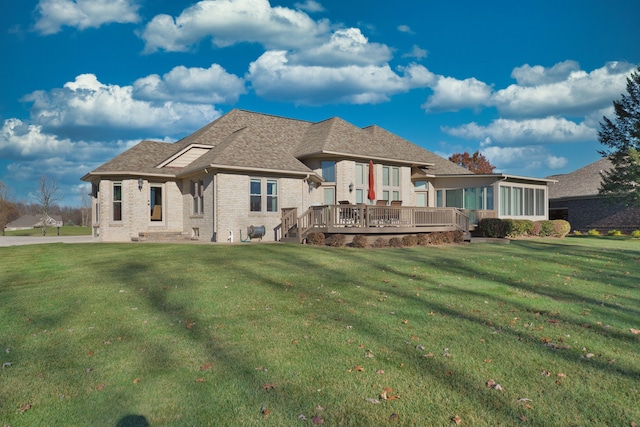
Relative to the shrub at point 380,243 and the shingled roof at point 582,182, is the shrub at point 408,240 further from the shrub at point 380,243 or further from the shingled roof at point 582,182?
the shingled roof at point 582,182

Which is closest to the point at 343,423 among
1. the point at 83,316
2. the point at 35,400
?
the point at 35,400

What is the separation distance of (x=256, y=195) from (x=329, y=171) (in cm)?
469

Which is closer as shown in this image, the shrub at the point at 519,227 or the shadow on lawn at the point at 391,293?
the shadow on lawn at the point at 391,293

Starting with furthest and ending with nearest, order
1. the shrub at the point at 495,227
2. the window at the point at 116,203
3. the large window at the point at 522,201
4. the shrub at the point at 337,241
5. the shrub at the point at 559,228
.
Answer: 1. the large window at the point at 522,201
2. the shrub at the point at 559,228
3. the shrub at the point at 495,227
4. the window at the point at 116,203
5. the shrub at the point at 337,241

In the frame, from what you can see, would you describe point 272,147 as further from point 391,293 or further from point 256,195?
point 391,293

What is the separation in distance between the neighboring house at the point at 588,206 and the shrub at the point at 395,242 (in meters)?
21.3

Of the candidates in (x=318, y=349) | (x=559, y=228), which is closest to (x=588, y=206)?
(x=559, y=228)

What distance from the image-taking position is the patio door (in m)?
22.3

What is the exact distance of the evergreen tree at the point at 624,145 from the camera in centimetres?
2772

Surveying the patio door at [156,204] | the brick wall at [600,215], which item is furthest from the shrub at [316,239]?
the brick wall at [600,215]

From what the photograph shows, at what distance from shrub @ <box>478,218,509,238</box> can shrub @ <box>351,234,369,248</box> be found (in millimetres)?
9091

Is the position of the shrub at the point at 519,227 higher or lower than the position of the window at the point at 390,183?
lower

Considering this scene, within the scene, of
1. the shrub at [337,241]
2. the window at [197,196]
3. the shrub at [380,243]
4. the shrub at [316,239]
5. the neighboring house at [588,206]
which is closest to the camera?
the shrub at [337,241]

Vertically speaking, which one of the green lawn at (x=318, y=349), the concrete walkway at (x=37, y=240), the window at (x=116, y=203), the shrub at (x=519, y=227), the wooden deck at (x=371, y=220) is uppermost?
the window at (x=116, y=203)
